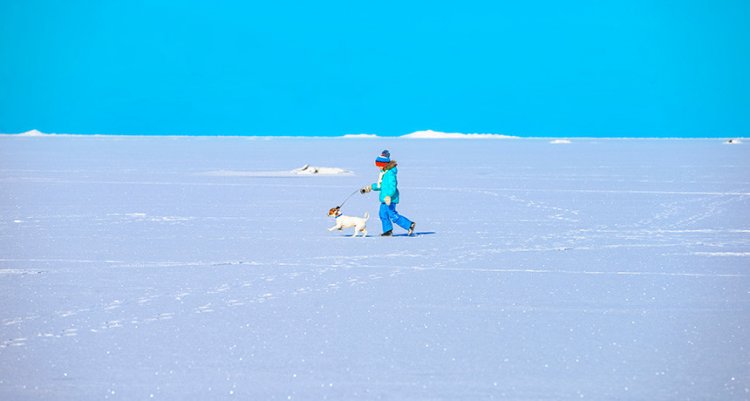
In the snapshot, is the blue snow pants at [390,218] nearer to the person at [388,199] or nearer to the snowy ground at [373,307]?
the person at [388,199]

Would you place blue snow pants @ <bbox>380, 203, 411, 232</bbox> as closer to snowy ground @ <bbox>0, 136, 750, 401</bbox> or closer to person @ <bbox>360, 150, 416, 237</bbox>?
person @ <bbox>360, 150, 416, 237</bbox>

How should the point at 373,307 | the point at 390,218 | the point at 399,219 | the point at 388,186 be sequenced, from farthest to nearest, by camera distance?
the point at 388,186 → the point at 390,218 → the point at 399,219 → the point at 373,307

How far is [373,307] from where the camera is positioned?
32.1 ft

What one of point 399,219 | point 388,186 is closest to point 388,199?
point 388,186

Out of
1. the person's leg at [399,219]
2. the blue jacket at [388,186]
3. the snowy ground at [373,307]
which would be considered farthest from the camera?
the blue jacket at [388,186]

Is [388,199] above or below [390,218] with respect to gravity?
above

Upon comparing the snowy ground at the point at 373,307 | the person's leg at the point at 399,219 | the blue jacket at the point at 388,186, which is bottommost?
the snowy ground at the point at 373,307

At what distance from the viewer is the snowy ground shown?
698 centimetres

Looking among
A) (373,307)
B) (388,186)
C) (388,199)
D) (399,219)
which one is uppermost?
(388,186)

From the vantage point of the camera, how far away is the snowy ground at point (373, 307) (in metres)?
6.98

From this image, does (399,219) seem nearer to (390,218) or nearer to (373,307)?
(390,218)

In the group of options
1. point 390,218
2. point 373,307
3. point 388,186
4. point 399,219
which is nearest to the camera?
point 373,307

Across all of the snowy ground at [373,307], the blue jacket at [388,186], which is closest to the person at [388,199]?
the blue jacket at [388,186]

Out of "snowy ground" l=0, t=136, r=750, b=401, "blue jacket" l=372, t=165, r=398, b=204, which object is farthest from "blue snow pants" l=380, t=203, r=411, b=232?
"snowy ground" l=0, t=136, r=750, b=401
